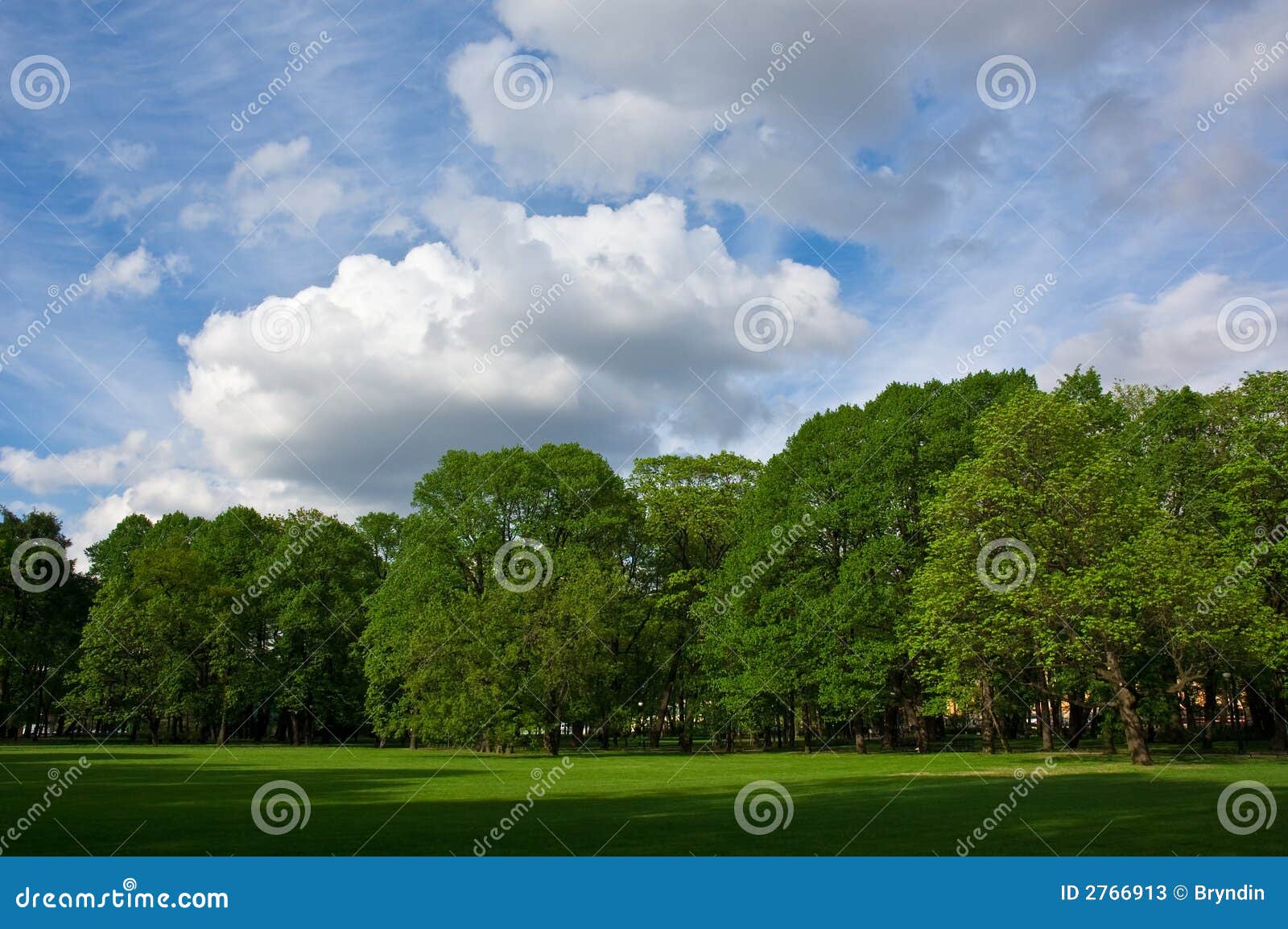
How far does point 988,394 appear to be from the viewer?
2141 inches

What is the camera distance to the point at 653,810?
2264 centimetres

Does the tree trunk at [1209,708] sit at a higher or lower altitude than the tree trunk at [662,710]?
lower

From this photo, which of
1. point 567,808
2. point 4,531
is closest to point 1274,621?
point 567,808

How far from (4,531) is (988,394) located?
256 ft
